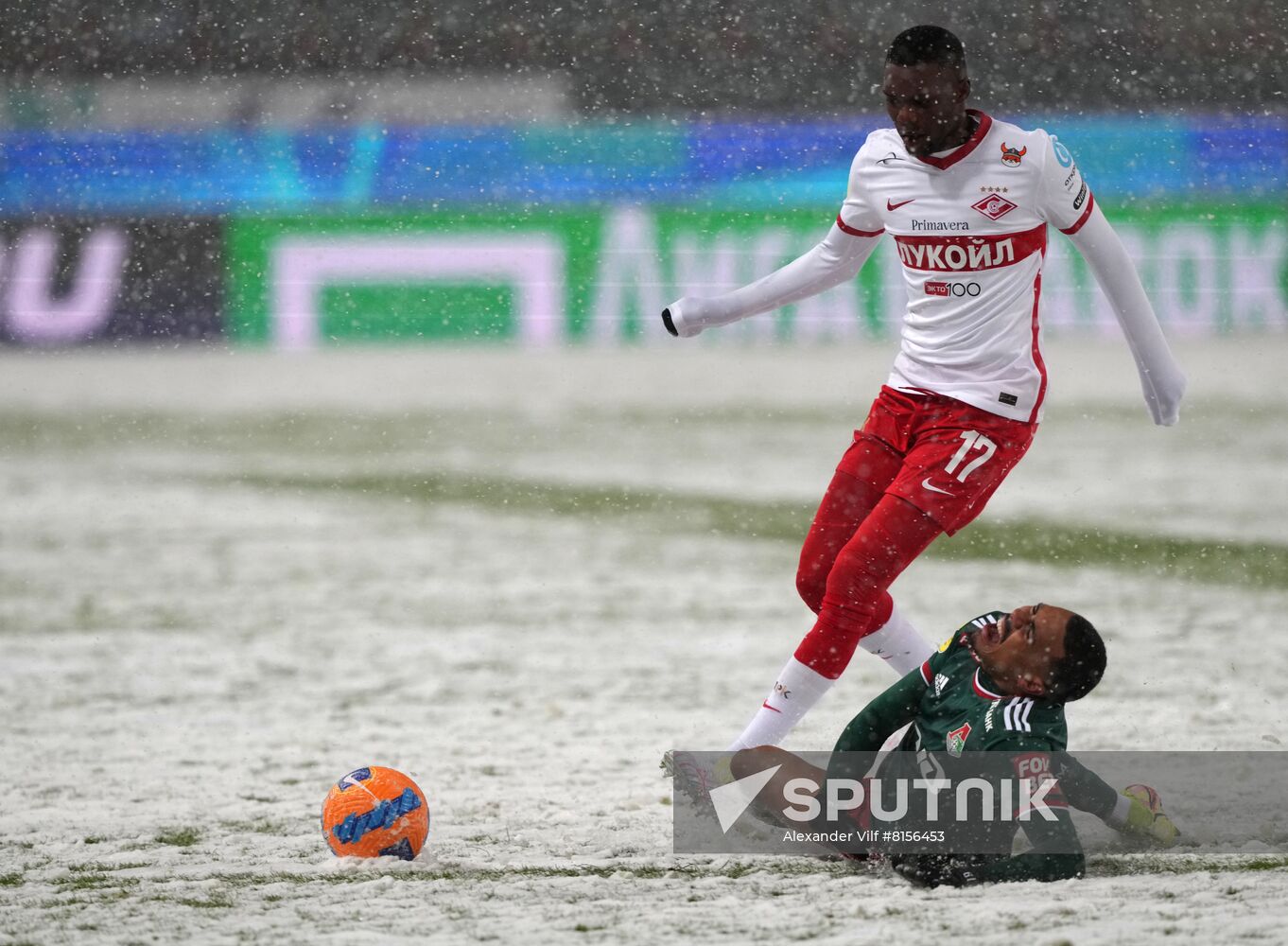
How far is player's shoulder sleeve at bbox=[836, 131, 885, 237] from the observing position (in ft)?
13.0

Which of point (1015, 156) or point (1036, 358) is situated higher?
point (1015, 156)

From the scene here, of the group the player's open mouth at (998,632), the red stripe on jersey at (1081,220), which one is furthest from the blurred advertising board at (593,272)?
the player's open mouth at (998,632)

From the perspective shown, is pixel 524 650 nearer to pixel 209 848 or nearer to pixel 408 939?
pixel 209 848

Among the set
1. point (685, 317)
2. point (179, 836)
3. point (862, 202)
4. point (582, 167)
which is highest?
point (582, 167)

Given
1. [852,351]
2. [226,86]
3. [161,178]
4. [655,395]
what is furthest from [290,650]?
[226,86]

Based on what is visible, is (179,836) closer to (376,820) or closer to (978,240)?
(376,820)

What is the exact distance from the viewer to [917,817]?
11.7 feet

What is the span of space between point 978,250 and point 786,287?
0.57 metres

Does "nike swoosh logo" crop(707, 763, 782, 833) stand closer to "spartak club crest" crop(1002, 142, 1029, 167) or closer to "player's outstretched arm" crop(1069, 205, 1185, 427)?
"player's outstretched arm" crop(1069, 205, 1185, 427)

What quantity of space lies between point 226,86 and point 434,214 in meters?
4.46

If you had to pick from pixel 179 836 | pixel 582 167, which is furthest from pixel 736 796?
pixel 582 167

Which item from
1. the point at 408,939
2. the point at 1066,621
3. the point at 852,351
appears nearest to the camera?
the point at 408,939

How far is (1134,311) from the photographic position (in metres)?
3.96

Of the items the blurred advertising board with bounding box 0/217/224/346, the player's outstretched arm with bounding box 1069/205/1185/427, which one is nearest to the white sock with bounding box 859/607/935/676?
the player's outstretched arm with bounding box 1069/205/1185/427
